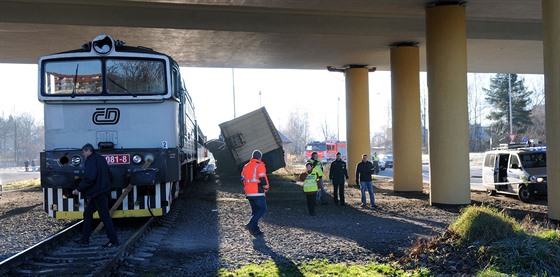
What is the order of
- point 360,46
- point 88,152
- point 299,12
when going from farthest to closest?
point 360,46 → point 299,12 → point 88,152

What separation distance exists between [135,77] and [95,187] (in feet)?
9.58

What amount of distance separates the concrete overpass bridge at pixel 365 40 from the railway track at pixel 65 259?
8679 mm

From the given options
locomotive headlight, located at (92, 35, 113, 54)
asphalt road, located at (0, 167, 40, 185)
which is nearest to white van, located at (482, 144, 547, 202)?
locomotive headlight, located at (92, 35, 113, 54)

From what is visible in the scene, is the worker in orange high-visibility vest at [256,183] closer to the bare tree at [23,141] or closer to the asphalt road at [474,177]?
the asphalt road at [474,177]

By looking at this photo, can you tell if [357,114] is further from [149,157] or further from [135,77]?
[149,157]

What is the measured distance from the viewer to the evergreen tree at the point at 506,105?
60.6 meters

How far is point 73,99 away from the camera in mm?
10617

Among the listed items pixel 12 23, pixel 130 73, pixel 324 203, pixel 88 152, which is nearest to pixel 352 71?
pixel 324 203

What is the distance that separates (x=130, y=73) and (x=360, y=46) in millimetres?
13158

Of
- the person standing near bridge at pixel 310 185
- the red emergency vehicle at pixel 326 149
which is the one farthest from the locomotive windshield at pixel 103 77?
the red emergency vehicle at pixel 326 149

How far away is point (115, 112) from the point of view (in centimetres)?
1080

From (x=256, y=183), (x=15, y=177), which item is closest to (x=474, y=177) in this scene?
(x=256, y=183)

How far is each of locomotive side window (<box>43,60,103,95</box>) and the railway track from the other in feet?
9.38

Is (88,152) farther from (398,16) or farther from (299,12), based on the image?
(398,16)
